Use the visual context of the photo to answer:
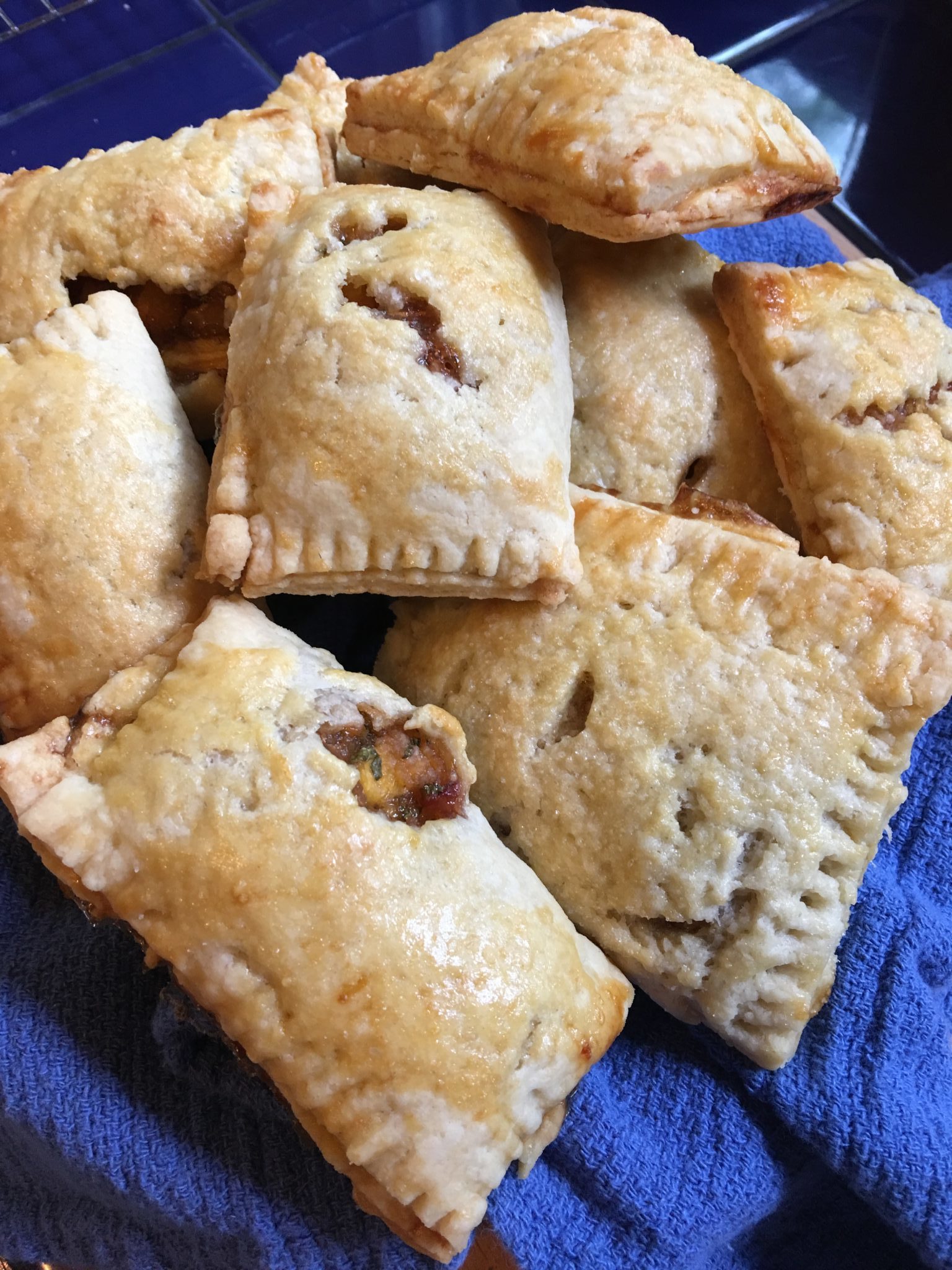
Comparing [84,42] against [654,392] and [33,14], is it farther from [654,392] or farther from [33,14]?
[654,392]

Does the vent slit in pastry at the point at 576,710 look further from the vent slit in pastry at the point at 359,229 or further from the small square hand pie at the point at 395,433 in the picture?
the vent slit in pastry at the point at 359,229

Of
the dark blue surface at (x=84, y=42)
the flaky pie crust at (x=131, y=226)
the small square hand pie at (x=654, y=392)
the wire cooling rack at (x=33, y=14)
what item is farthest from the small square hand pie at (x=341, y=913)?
the wire cooling rack at (x=33, y=14)

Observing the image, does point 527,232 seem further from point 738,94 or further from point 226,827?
point 226,827

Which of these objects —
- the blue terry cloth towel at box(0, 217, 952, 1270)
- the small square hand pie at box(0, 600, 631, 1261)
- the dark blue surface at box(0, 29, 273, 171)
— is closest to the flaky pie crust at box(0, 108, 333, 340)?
the small square hand pie at box(0, 600, 631, 1261)

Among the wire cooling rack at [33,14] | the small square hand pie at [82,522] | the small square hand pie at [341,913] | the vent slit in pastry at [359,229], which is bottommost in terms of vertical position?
the small square hand pie at [341,913]

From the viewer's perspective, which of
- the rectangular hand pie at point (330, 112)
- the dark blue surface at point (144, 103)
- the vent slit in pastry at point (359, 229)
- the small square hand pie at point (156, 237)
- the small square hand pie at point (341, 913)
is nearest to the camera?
the small square hand pie at point (341, 913)

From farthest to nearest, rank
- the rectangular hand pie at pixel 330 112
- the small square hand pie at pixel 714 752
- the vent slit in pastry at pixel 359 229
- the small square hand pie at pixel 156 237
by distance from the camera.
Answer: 1. the rectangular hand pie at pixel 330 112
2. the small square hand pie at pixel 156 237
3. the vent slit in pastry at pixel 359 229
4. the small square hand pie at pixel 714 752
